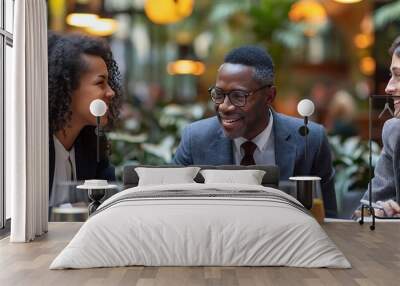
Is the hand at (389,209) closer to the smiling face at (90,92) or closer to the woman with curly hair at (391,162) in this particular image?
the woman with curly hair at (391,162)

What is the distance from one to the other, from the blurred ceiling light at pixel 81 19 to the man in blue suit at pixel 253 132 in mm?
1541

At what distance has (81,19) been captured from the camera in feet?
26.8

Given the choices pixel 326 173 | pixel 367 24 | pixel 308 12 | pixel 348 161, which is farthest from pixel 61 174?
pixel 367 24

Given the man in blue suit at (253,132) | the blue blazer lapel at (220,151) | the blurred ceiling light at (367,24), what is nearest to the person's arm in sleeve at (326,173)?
the man in blue suit at (253,132)

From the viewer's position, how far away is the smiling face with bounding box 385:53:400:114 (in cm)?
812

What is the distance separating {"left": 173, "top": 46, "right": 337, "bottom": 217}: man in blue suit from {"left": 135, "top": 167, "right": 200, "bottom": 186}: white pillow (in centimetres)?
56

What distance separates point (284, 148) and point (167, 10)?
6.68ft

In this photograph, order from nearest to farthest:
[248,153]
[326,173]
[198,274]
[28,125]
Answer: [198,274], [28,125], [248,153], [326,173]

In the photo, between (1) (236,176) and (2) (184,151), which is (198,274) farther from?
(2) (184,151)

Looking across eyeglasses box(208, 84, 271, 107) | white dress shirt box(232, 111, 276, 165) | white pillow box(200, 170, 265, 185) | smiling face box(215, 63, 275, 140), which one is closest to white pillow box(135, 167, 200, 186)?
white pillow box(200, 170, 265, 185)

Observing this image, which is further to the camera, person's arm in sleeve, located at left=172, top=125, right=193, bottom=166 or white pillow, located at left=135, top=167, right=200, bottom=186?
person's arm in sleeve, located at left=172, top=125, right=193, bottom=166

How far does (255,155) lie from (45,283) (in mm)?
3808

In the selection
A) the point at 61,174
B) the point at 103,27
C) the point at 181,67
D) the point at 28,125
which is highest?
the point at 103,27

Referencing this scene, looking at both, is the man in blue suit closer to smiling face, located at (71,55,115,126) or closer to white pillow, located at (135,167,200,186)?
white pillow, located at (135,167,200,186)
